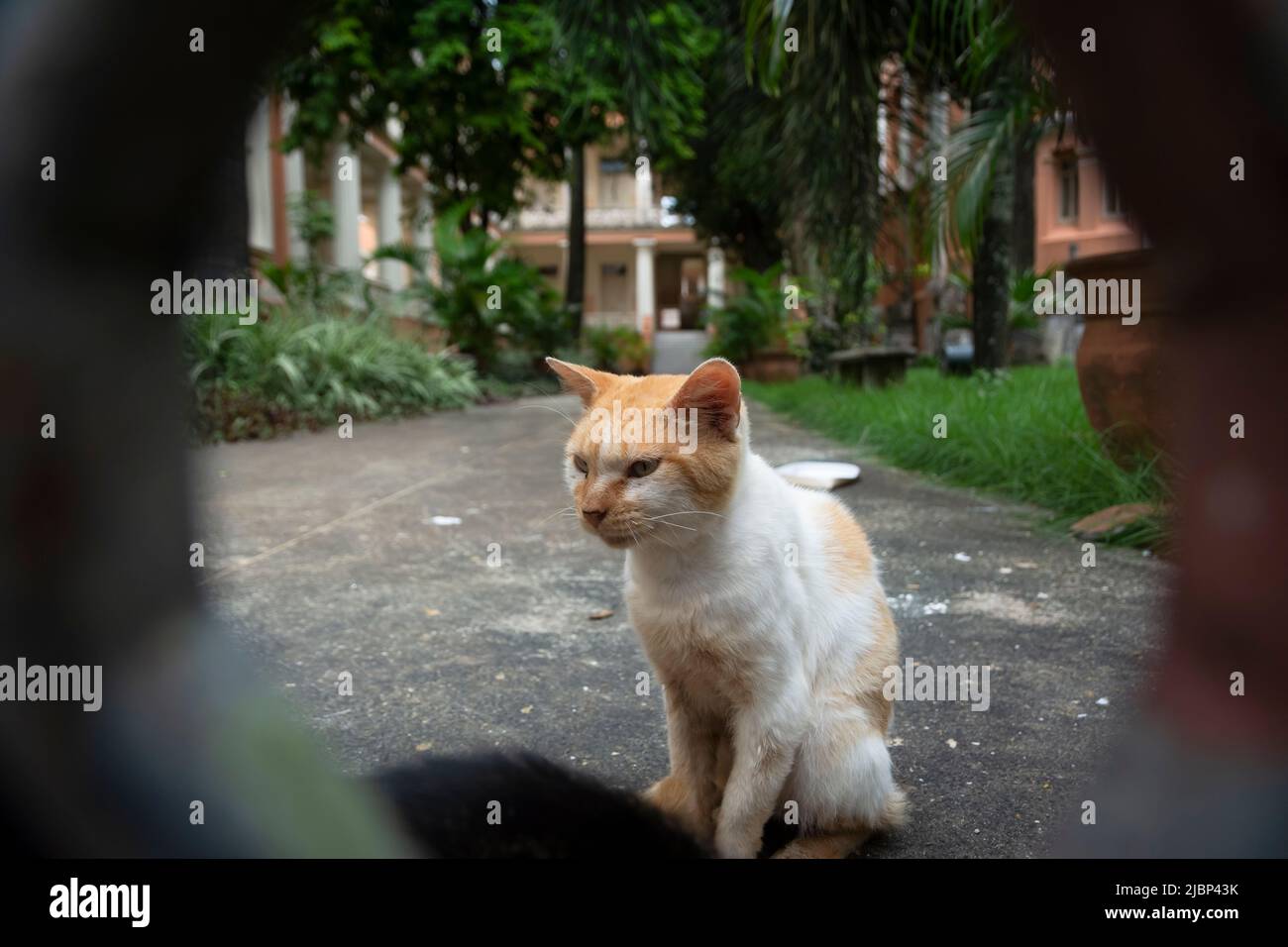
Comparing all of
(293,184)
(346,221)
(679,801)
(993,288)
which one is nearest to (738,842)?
(679,801)

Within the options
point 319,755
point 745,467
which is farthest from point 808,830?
point 319,755

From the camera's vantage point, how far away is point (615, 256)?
3288 centimetres

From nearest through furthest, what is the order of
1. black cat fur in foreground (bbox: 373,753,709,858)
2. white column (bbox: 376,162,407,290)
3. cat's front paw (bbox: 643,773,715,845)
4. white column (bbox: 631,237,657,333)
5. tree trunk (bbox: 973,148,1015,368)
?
black cat fur in foreground (bbox: 373,753,709,858) < cat's front paw (bbox: 643,773,715,845) < tree trunk (bbox: 973,148,1015,368) < white column (bbox: 376,162,407,290) < white column (bbox: 631,237,657,333)

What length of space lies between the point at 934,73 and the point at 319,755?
730 centimetres

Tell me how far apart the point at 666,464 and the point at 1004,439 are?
162 inches

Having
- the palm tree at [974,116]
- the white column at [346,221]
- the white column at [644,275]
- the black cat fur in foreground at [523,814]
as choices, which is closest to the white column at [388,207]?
the white column at [346,221]

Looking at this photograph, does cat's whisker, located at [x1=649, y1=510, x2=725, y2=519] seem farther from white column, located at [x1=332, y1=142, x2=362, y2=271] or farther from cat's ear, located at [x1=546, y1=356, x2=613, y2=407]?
white column, located at [x1=332, y1=142, x2=362, y2=271]

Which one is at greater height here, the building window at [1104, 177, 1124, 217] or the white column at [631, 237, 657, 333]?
the white column at [631, 237, 657, 333]

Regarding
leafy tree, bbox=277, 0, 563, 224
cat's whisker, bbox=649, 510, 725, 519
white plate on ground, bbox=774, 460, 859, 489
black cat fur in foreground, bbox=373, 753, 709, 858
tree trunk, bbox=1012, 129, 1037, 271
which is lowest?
black cat fur in foreground, bbox=373, 753, 709, 858

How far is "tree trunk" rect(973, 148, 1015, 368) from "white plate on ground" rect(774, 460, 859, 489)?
3.88m

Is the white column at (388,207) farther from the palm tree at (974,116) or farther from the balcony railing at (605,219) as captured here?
the palm tree at (974,116)

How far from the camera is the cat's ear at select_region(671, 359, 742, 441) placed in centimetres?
141

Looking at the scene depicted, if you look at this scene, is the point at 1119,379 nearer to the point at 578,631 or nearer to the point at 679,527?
the point at 578,631

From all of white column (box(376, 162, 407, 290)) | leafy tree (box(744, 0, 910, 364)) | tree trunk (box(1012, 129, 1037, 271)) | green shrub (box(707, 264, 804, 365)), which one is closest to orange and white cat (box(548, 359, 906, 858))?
leafy tree (box(744, 0, 910, 364))
